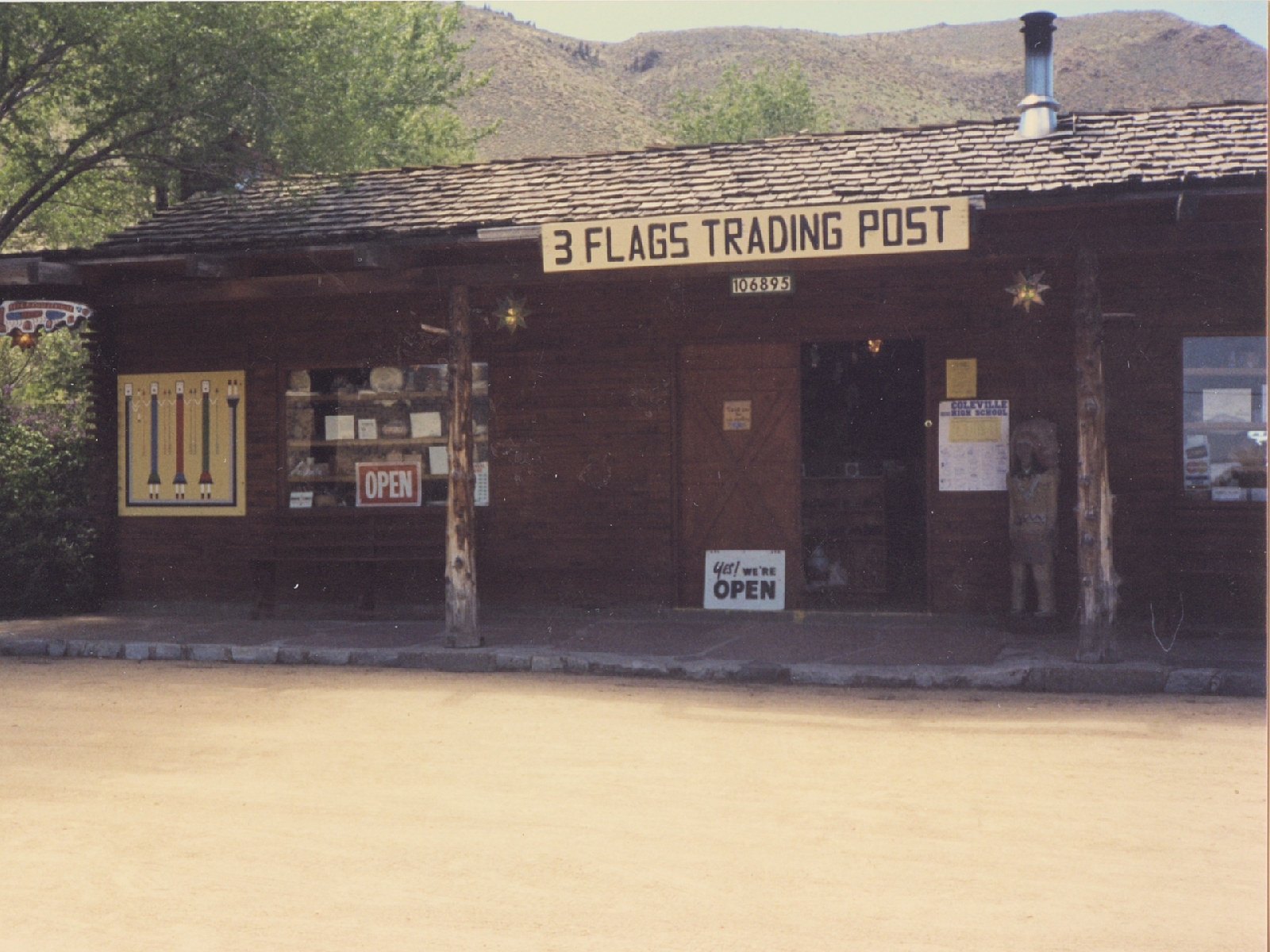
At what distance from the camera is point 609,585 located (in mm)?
12570

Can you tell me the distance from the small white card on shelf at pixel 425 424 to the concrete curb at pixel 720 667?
2.97 meters

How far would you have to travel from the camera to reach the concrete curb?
8961mm

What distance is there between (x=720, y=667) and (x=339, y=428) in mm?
5603

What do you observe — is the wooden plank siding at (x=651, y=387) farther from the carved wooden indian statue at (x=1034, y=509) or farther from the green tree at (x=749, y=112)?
the green tree at (x=749, y=112)

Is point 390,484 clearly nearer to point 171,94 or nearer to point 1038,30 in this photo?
point 171,94

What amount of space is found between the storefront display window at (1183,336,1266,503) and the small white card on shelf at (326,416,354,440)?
8.12m

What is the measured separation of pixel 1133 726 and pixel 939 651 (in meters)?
2.58

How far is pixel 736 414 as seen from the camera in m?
12.3

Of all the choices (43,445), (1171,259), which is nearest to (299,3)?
(43,445)

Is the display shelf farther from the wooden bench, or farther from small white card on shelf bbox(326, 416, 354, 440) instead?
the wooden bench

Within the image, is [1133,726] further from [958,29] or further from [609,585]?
[958,29]

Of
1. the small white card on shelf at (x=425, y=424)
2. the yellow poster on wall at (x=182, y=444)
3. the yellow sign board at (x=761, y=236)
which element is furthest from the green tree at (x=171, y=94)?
the yellow sign board at (x=761, y=236)

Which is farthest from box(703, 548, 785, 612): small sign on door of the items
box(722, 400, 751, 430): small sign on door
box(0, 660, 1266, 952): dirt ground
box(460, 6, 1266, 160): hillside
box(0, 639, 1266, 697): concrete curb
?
box(460, 6, 1266, 160): hillside

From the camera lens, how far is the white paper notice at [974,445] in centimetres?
1167
